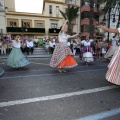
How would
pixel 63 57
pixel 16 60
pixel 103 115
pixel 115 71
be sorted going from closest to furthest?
pixel 103 115 < pixel 115 71 < pixel 63 57 < pixel 16 60

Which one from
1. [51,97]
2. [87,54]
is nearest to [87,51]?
[87,54]

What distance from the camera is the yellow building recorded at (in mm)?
35344

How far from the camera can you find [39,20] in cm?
3781

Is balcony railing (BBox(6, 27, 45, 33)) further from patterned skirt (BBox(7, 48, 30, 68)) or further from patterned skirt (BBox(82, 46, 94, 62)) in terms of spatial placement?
patterned skirt (BBox(7, 48, 30, 68))

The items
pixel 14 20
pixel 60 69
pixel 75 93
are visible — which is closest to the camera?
pixel 75 93

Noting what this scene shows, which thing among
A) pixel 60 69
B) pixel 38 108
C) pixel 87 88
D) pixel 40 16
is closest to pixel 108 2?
pixel 60 69

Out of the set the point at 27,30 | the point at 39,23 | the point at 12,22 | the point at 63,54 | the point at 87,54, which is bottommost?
the point at 87,54

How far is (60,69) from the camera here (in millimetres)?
6980

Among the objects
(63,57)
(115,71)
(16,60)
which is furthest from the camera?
(16,60)

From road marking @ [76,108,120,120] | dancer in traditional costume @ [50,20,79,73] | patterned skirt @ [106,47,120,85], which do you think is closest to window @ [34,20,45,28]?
dancer in traditional costume @ [50,20,79,73]

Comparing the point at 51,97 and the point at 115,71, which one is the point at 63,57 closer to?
the point at 115,71

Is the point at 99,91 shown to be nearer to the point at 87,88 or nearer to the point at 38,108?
the point at 87,88

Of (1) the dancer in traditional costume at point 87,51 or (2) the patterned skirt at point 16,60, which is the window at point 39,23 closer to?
(1) the dancer in traditional costume at point 87,51

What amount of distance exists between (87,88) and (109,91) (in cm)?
57
